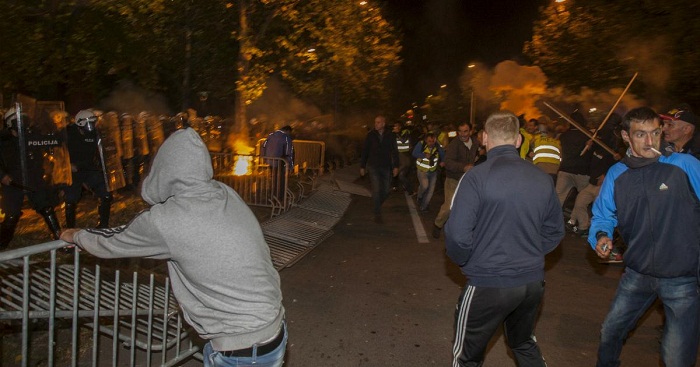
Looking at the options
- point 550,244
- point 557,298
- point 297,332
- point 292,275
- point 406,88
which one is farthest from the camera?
point 406,88

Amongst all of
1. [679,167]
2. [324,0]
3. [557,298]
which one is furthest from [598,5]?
[679,167]

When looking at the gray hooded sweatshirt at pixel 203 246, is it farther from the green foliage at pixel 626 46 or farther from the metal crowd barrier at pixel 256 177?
the green foliage at pixel 626 46

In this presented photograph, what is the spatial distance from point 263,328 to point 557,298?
4611 millimetres

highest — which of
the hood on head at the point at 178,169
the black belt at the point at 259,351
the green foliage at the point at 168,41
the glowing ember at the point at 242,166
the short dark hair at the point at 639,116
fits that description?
the green foliage at the point at 168,41

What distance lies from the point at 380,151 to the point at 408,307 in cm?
512

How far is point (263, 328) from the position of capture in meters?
2.68

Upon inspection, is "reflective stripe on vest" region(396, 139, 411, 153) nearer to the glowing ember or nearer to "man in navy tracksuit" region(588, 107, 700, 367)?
the glowing ember

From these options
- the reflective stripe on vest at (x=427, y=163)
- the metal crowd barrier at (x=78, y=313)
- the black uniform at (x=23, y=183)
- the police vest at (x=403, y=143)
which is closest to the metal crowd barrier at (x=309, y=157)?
the police vest at (x=403, y=143)

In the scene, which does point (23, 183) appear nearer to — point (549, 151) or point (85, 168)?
point (85, 168)

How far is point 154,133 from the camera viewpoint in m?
13.0

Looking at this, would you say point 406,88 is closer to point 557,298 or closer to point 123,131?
point 123,131

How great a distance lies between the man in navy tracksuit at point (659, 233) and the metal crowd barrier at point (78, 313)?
3.16m

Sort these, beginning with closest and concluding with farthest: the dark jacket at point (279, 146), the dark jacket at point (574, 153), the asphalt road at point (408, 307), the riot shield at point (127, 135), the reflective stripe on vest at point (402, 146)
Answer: the asphalt road at point (408, 307), the dark jacket at point (574, 153), the dark jacket at point (279, 146), the riot shield at point (127, 135), the reflective stripe on vest at point (402, 146)

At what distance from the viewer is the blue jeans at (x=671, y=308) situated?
345 cm
